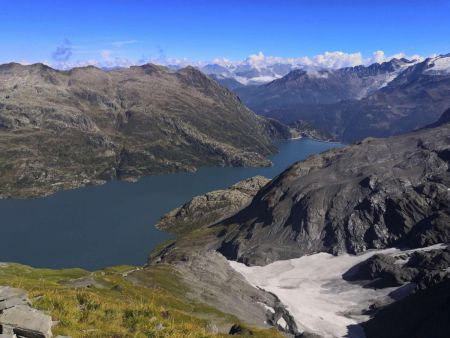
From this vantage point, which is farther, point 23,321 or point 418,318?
point 418,318

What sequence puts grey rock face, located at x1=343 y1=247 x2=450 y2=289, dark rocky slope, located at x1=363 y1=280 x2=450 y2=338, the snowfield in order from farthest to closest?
grey rock face, located at x1=343 y1=247 x2=450 y2=289
the snowfield
dark rocky slope, located at x1=363 y1=280 x2=450 y2=338

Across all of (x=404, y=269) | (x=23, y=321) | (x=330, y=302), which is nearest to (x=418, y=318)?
(x=330, y=302)

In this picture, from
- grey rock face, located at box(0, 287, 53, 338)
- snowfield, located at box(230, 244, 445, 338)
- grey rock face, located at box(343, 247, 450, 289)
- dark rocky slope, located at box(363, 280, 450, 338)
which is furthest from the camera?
grey rock face, located at box(343, 247, 450, 289)

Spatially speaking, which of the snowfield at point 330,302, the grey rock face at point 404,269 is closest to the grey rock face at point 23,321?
the snowfield at point 330,302

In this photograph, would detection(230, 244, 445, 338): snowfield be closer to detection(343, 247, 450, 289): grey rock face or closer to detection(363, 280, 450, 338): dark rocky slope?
detection(343, 247, 450, 289): grey rock face

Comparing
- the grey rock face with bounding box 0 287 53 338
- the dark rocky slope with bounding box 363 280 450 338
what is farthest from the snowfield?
the grey rock face with bounding box 0 287 53 338

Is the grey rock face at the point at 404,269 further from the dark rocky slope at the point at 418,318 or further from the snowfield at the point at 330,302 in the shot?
the dark rocky slope at the point at 418,318

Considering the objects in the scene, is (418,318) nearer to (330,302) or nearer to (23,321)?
(330,302)

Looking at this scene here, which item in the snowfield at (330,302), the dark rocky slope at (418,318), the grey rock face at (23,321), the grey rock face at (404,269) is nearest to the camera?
the grey rock face at (23,321)
